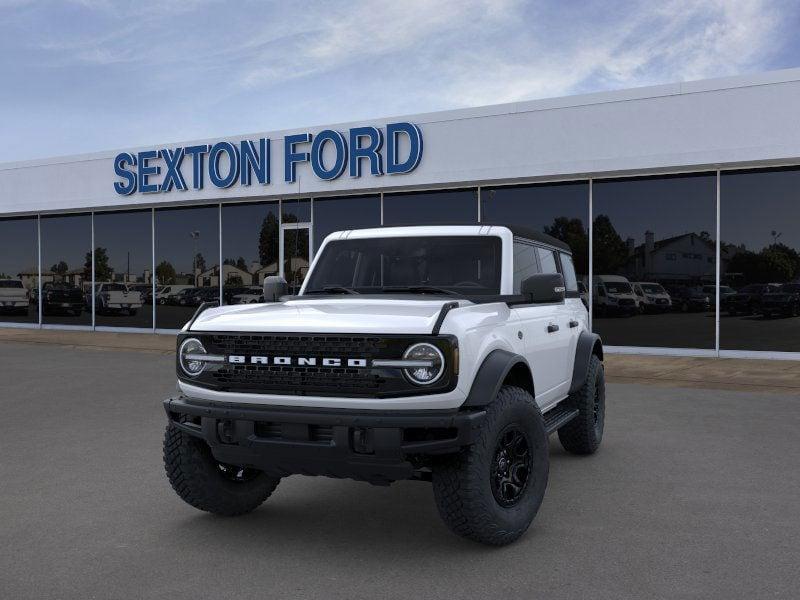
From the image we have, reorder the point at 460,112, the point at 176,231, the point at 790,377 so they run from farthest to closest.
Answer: the point at 176,231
the point at 460,112
the point at 790,377

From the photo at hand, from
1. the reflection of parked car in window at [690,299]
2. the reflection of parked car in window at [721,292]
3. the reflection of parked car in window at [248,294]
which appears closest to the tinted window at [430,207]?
the reflection of parked car in window at [248,294]

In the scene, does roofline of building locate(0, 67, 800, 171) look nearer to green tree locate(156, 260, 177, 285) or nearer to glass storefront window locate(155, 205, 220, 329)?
glass storefront window locate(155, 205, 220, 329)

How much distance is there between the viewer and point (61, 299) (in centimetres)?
2288

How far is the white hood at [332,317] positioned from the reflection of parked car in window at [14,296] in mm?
21422

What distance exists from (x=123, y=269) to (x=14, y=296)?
15.6ft

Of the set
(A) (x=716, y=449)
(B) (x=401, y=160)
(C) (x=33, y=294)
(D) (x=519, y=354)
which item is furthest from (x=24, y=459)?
(C) (x=33, y=294)

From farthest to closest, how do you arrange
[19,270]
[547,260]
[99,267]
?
[19,270], [99,267], [547,260]

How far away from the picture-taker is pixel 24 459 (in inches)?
249

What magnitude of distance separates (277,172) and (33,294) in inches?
398

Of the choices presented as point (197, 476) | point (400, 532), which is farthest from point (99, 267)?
point (400, 532)

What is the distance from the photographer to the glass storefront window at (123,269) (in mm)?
21047

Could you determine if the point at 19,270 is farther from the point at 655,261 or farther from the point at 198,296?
the point at 655,261

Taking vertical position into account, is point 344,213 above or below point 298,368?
above

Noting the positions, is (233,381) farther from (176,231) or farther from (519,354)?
(176,231)
